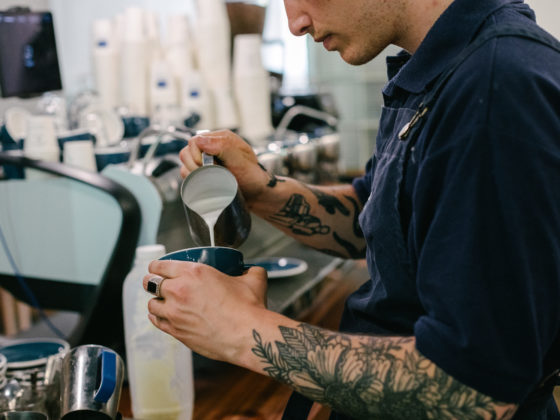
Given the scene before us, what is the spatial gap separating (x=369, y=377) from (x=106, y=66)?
186 cm

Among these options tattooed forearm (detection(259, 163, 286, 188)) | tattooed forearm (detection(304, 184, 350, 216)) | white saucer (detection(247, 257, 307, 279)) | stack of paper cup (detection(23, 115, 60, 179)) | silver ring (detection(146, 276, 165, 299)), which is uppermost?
stack of paper cup (detection(23, 115, 60, 179))

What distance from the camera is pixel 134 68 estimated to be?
7.53ft

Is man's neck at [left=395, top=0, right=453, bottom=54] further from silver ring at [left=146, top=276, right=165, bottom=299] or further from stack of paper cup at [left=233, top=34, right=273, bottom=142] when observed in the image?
stack of paper cup at [left=233, top=34, right=273, bottom=142]

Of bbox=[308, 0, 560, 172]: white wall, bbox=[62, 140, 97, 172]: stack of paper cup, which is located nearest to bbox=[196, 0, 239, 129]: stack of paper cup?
bbox=[62, 140, 97, 172]: stack of paper cup

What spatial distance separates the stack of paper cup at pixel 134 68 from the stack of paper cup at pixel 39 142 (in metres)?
0.77

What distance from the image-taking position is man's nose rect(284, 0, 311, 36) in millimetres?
A: 918

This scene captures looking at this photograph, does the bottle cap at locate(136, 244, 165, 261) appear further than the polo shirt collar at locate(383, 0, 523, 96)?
Yes

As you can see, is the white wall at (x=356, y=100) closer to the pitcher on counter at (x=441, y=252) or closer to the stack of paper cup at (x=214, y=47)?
the stack of paper cup at (x=214, y=47)

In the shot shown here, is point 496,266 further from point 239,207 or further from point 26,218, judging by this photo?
point 26,218

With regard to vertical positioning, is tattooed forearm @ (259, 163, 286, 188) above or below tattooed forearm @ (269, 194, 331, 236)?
above

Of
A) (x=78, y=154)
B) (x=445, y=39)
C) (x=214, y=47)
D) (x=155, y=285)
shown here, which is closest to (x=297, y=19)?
(x=445, y=39)

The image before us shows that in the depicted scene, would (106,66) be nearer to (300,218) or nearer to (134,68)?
(134,68)

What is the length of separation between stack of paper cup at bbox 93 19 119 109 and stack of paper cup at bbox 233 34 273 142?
447 mm

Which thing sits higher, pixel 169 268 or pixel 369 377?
pixel 169 268
